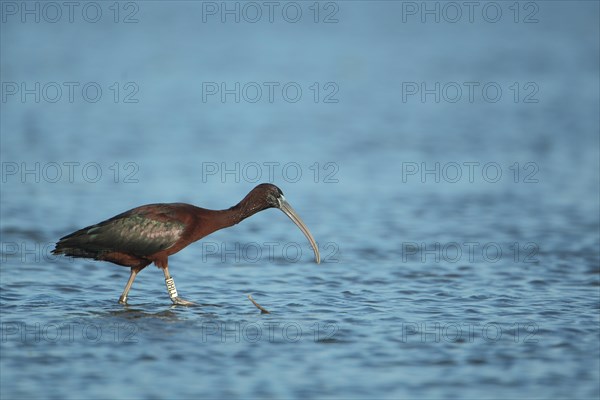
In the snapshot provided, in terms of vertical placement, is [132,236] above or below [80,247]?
above

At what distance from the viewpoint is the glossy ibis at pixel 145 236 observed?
1099 centimetres

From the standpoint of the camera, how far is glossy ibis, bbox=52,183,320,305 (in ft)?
36.1

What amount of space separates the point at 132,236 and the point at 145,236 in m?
0.13

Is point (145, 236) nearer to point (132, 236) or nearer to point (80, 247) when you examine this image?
point (132, 236)

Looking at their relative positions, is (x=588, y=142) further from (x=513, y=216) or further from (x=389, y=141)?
(x=513, y=216)

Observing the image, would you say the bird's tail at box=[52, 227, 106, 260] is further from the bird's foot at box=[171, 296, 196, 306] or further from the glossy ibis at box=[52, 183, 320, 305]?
the bird's foot at box=[171, 296, 196, 306]

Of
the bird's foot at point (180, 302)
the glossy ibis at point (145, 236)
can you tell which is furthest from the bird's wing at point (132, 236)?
the bird's foot at point (180, 302)

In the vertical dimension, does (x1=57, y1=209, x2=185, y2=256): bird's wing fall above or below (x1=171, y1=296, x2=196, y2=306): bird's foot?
above

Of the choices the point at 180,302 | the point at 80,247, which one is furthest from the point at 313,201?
the point at 80,247

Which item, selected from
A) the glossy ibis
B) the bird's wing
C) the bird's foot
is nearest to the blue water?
the bird's foot

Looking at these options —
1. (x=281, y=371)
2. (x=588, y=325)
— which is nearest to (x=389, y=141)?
(x=588, y=325)

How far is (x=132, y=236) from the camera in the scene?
1099 cm

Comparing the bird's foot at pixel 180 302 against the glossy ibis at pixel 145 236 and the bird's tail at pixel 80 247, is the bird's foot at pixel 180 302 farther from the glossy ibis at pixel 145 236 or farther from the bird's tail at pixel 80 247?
the bird's tail at pixel 80 247

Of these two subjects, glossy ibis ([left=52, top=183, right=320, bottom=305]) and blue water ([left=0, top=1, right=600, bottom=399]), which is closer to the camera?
blue water ([left=0, top=1, right=600, bottom=399])
